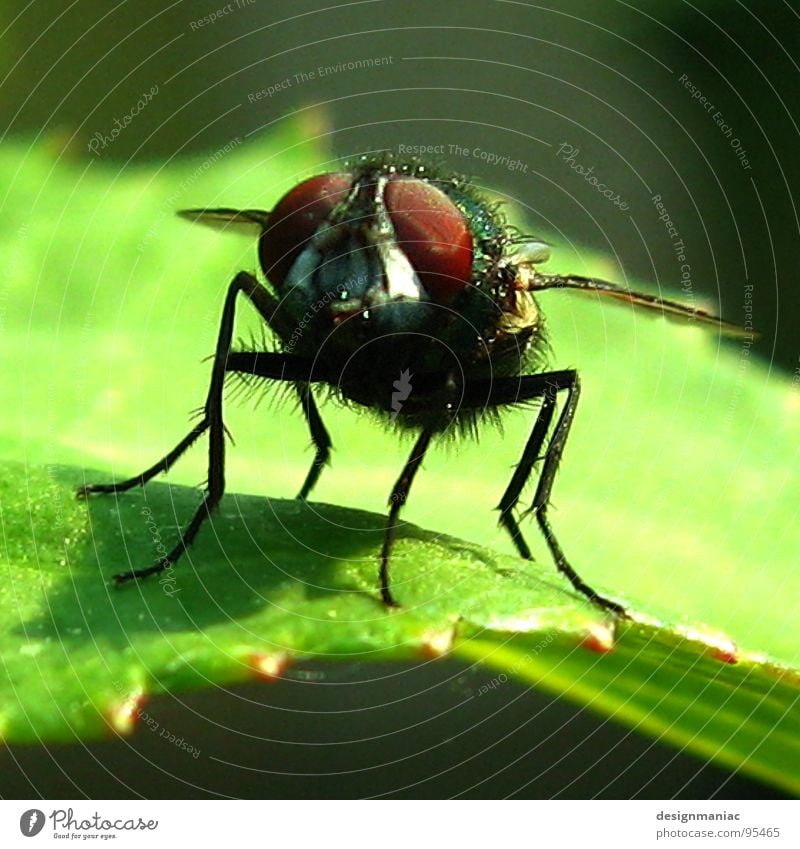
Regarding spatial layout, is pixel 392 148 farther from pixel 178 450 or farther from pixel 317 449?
pixel 178 450

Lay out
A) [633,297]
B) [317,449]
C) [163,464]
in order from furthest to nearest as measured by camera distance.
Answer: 1. [317,449]
2. [163,464]
3. [633,297]

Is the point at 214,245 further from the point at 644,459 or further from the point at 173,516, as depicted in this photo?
the point at 644,459

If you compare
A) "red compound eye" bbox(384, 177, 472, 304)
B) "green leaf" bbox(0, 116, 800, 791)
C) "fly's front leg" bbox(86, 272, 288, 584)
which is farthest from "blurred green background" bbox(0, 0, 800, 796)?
"red compound eye" bbox(384, 177, 472, 304)

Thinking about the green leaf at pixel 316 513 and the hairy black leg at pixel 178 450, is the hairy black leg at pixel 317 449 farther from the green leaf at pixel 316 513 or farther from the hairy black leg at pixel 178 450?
the hairy black leg at pixel 178 450

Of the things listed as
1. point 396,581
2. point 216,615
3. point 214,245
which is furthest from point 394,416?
point 214,245
